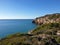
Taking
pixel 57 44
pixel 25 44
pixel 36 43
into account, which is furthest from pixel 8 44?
pixel 57 44

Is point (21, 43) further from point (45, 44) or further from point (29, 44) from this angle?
point (45, 44)

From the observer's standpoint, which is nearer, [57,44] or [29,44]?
[29,44]

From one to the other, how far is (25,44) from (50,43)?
4.87 m

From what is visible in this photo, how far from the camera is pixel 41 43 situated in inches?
985

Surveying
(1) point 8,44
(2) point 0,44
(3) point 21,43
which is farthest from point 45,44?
(2) point 0,44

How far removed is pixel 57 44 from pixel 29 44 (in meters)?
5.71

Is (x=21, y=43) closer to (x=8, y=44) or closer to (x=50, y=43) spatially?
(x=8, y=44)

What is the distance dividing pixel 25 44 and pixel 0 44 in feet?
16.8

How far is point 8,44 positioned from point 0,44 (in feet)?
5.93

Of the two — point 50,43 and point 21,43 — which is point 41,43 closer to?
point 50,43

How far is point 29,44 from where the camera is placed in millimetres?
24438

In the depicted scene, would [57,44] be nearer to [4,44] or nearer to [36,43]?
[36,43]

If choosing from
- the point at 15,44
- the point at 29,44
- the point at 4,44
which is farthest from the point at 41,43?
the point at 4,44

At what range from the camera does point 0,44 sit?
2592 cm
